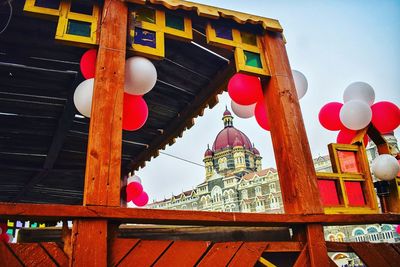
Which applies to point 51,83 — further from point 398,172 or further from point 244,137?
point 244,137

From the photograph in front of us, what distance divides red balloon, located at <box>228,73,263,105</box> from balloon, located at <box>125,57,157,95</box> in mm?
958

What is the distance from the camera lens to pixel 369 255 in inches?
94.8

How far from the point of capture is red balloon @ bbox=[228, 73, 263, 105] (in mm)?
3023

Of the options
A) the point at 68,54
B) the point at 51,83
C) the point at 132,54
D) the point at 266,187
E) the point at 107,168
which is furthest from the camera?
the point at 266,187

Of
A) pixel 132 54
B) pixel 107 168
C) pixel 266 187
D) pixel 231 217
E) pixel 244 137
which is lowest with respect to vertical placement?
pixel 231 217

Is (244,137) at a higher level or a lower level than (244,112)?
higher

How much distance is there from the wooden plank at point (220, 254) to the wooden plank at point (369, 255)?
1.07 metres

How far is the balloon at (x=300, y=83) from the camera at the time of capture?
10.5 feet

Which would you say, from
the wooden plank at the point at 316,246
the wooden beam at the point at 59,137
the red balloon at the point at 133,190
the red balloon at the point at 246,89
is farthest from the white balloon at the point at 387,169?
the red balloon at the point at 133,190

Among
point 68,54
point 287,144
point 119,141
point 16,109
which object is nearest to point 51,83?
point 68,54

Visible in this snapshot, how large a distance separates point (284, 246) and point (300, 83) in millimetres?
1795

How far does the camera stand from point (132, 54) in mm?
2520

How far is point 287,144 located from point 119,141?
55.8 inches

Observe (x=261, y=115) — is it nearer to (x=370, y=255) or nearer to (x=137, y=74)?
(x=137, y=74)
